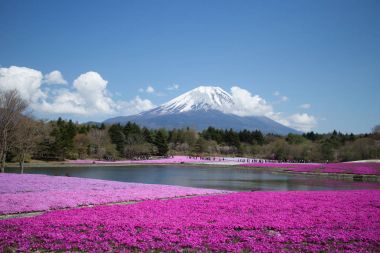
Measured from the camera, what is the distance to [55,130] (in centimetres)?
8356

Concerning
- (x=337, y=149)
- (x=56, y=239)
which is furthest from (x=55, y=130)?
(x=56, y=239)

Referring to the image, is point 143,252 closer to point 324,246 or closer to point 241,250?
point 241,250

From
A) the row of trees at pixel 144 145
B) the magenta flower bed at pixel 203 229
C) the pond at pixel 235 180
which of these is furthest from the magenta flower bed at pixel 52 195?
the row of trees at pixel 144 145

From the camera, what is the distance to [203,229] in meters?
13.6

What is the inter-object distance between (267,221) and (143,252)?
6.53 m

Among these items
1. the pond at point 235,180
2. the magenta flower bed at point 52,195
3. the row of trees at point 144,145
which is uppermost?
the row of trees at point 144,145

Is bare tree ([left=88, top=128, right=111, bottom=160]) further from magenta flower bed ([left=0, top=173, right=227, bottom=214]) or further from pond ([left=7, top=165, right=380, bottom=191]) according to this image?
magenta flower bed ([left=0, top=173, right=227, bottom=214])

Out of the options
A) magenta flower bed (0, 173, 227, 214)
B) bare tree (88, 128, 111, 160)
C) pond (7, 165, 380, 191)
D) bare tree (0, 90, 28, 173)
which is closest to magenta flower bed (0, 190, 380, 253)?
magenta flower bed (0, 173, 227, 214)

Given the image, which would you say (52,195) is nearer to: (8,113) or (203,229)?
(203,229)

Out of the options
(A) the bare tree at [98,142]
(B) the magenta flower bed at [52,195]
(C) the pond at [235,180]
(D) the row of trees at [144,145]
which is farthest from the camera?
(A) the bare tree at [98,142]

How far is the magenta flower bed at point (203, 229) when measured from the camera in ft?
37.2

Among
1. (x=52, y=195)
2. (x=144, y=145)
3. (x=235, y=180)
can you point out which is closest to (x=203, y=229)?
(x=52, y=195)

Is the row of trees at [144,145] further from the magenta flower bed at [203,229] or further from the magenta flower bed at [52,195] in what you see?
the magenta flower bed at [203,229]

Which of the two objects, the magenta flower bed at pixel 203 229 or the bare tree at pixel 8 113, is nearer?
the magenta flower bed at pixel 203 229
